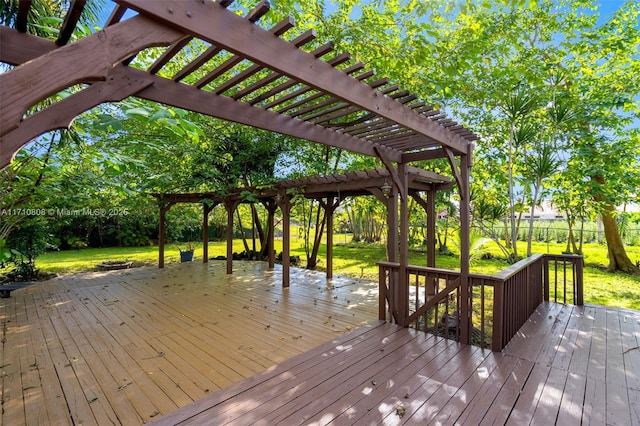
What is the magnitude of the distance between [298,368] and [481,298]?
2.12m

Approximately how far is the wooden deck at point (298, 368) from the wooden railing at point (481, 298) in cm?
21

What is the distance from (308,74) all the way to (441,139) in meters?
2.05

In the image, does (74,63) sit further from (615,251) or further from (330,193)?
(615,251)

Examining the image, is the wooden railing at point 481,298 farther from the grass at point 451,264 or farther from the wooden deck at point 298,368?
the grass at point 451,264

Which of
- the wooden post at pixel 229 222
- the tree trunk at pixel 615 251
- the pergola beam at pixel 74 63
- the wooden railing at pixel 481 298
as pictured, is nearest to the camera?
the pergola beam at pixel 74 63

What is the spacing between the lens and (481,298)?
3.42 metres

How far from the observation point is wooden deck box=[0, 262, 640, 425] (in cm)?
242

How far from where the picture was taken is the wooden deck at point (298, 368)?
2.42 metres

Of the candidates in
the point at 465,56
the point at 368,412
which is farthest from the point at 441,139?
the point at 368,412

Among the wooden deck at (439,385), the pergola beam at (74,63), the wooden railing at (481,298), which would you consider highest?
the pergola beam at (74,63)

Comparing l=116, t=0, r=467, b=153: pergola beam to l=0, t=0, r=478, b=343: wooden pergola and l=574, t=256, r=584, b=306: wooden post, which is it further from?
l=574, t=256, r=584, b=306: wooden post

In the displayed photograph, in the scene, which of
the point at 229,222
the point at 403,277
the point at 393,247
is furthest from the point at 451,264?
the point at 229,222

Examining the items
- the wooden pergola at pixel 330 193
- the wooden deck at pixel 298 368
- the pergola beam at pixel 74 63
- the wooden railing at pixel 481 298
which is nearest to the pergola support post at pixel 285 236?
the wooden pergola at pixel 330 193

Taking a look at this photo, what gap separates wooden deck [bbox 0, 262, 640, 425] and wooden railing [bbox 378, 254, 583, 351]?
21 centimetres
